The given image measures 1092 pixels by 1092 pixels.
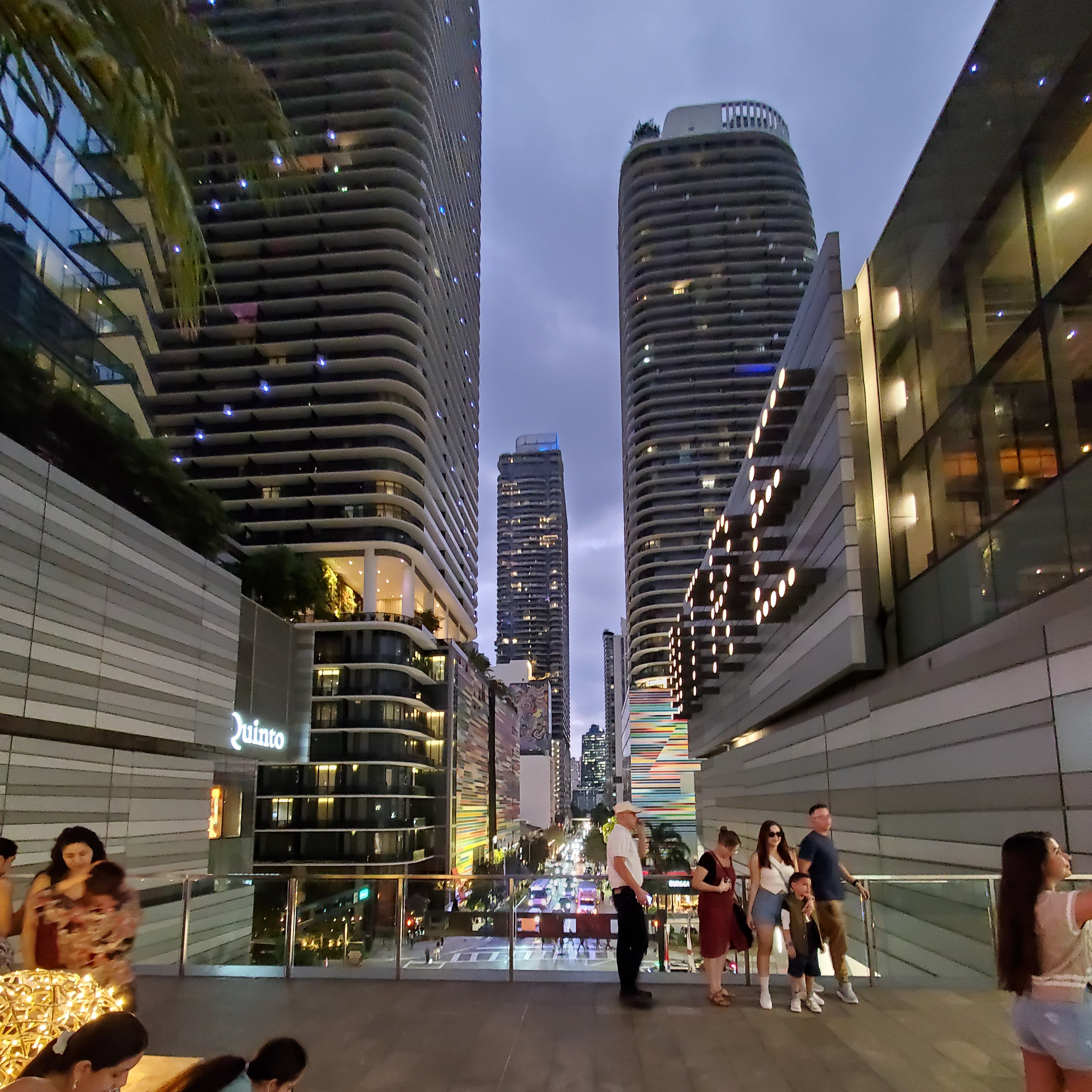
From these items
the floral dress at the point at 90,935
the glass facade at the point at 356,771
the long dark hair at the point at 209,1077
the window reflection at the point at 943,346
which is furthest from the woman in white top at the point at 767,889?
the glass facade at the point at 356,771

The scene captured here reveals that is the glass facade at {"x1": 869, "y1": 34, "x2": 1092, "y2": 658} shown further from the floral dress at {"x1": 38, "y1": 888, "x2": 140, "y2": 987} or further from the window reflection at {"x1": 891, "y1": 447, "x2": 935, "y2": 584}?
the floral dress at {"x1": 38, "y1": 888, "x2": 140, "y2": 987}

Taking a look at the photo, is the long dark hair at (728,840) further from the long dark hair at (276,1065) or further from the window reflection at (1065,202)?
the window reflection at (1065,202)

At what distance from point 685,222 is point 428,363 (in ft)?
173

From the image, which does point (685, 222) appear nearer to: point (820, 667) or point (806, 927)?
point (820, 667)

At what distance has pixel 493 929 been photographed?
7887mm

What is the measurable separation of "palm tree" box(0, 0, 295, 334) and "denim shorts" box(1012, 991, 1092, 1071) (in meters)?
6.06

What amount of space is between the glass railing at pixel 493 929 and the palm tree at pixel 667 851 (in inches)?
2145

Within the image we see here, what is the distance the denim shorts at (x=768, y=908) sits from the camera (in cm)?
709

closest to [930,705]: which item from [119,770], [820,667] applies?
[820,667]

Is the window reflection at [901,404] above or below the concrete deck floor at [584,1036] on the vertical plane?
above

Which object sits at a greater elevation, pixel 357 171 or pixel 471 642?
pixel 357 171

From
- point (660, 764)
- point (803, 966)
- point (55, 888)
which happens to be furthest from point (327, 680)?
point (55, 888)

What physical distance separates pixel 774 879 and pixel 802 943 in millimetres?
548

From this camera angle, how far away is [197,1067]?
9.18ft
